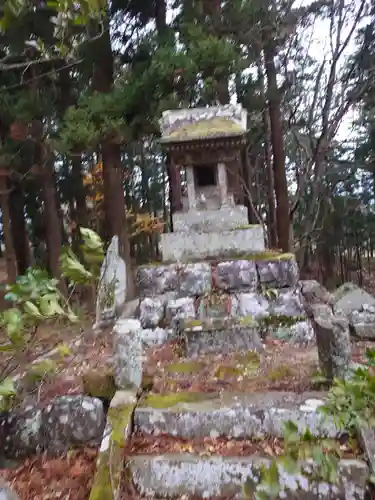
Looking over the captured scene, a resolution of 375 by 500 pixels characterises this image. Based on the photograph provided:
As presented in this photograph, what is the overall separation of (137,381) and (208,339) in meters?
1.68

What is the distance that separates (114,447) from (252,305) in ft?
11.9

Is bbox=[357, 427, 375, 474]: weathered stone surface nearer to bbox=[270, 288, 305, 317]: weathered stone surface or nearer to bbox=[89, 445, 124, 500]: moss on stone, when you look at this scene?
bbox=[89, 445, 124, 500]: moss on stone

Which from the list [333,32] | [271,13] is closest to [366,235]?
[333,32]

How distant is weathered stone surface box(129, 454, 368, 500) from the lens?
305cm

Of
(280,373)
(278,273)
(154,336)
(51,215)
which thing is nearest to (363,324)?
(278,273)

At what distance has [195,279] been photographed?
6.96 meters

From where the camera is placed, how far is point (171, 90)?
27.8 ft

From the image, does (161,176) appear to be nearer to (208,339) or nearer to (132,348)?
(208,339)

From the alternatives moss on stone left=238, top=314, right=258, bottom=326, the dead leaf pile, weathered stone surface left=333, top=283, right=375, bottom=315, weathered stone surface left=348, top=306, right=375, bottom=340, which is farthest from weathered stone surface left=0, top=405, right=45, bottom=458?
weathered stone surface left=333, top=283, right=375, bottom=315

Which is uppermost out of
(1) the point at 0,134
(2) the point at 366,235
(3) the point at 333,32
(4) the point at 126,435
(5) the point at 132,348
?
A: (3) the point at 333,32

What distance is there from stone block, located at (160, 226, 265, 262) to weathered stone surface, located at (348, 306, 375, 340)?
186 centimetres

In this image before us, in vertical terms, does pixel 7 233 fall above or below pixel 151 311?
above

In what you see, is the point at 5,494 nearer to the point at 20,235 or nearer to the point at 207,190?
the point at 207,190

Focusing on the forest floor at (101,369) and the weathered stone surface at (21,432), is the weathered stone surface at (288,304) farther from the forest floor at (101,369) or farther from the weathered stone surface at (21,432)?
the weathered stone surface at (21,432)
